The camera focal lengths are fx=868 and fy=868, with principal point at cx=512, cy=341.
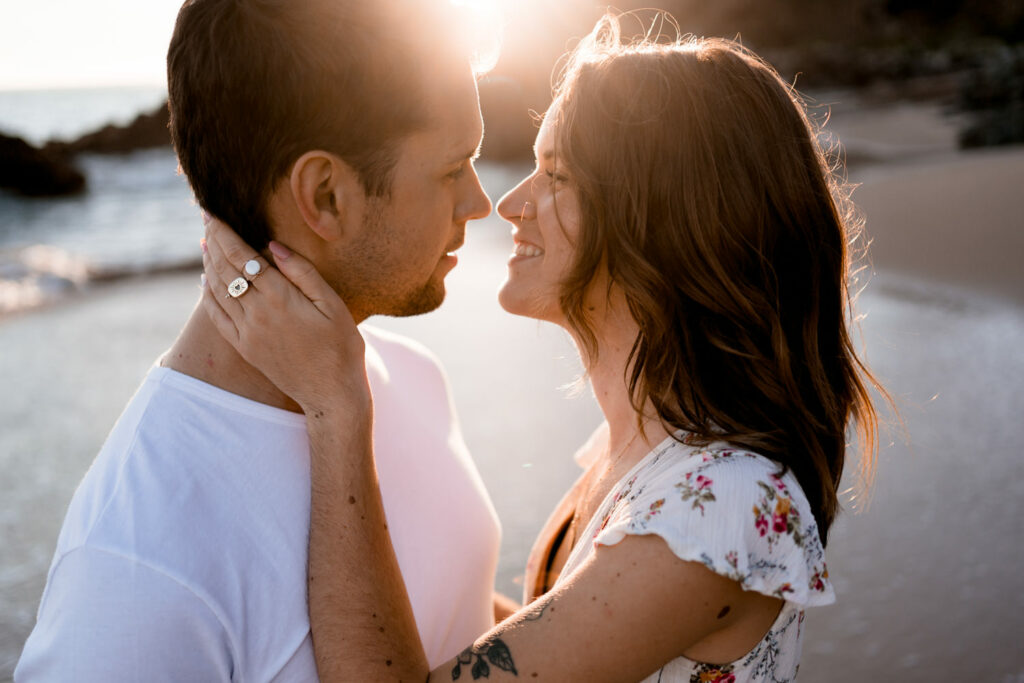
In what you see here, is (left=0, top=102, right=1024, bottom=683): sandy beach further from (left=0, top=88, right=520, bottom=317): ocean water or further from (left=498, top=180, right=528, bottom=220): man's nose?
(left=498, top=180, right=528, bottom=220): man's nose

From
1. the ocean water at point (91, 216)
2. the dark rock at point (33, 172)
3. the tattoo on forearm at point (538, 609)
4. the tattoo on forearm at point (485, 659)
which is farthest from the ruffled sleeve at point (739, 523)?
the dark rock at point (33, 172)

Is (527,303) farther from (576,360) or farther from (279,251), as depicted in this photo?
(576,360)

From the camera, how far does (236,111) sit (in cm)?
176

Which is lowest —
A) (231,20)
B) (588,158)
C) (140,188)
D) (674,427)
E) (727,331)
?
(140,188)

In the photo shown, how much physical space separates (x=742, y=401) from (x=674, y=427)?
156mm

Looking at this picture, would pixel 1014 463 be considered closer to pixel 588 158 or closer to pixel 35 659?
pixel 588 158

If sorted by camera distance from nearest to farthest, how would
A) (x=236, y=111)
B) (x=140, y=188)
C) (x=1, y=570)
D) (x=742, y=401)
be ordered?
(x=236, y=111)
(x=742, y=401)
(x=1, y=570)
(x=140, y=188)

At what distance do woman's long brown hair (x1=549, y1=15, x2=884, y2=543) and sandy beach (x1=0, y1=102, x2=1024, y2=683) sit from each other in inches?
54.5

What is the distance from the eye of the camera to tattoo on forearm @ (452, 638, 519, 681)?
1.63 metres

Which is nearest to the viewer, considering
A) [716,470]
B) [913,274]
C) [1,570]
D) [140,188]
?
[716,470]

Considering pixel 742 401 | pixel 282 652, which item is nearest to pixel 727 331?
pixel 742 401

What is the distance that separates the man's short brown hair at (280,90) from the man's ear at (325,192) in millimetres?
21

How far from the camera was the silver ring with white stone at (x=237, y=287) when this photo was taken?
5.96 feet

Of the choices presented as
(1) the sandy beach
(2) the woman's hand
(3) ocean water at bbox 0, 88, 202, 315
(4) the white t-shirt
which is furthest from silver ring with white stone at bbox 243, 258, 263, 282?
(3) ocean water at bbox 0, 88, 202, 315
